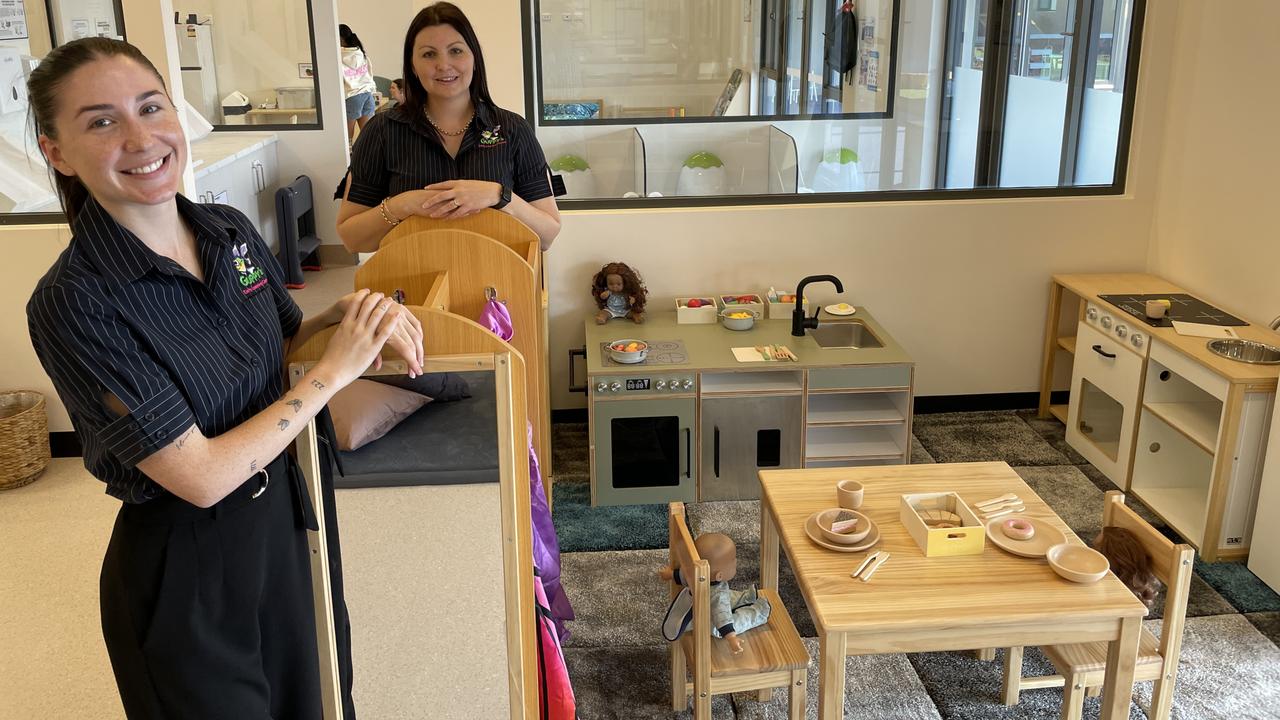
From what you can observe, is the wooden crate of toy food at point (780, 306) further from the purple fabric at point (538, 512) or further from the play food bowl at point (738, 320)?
the purple fabric at point (538, 512)

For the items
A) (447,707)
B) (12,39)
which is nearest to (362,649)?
(447,707)

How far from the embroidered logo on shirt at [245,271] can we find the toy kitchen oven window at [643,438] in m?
2.21

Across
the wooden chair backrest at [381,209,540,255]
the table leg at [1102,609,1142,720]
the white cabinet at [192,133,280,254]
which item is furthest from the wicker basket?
the table leg at [1102,609,1142,720]

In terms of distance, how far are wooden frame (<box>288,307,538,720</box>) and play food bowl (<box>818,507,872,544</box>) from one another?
0.80 metres

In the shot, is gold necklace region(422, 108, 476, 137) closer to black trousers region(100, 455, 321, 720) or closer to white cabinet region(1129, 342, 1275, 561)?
black trousers region(100, 455, 321, 720)

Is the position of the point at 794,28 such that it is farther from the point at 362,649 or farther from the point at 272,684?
the point at 272,684

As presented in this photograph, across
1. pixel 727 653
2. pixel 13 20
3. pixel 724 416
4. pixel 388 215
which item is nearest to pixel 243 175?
pixel 13 20

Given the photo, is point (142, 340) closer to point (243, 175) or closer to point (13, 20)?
point (13, 20)

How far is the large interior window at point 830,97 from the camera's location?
4176 millimetres

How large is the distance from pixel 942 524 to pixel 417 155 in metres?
1.54

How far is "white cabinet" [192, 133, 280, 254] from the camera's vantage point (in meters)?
5.01

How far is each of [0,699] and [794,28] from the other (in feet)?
11.4

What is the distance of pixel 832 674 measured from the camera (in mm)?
2119

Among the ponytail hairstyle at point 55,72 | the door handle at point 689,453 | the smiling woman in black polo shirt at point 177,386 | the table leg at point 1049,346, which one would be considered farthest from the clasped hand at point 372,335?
the table leg at point 1049,346
